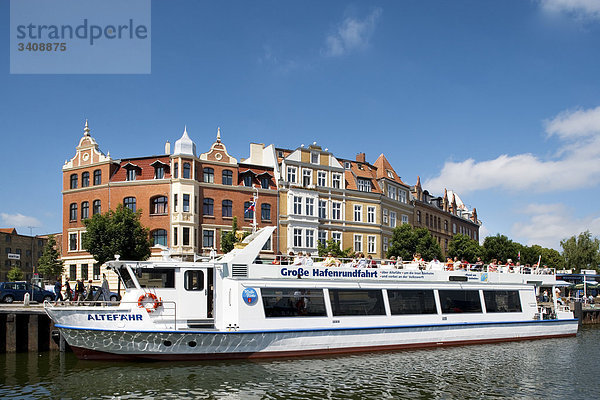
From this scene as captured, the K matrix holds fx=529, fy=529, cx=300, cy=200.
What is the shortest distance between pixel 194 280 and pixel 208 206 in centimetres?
2471

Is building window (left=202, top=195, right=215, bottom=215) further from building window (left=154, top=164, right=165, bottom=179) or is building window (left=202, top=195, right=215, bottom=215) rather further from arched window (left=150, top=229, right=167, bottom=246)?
building window (left=154, top=164, right=165, bottom=179)

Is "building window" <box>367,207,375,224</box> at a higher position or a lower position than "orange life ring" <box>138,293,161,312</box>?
higher

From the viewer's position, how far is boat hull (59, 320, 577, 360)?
59.2 ft

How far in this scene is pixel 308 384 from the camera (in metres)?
15.9

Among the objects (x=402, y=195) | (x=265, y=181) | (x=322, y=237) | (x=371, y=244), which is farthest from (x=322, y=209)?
(x=402, y=195)

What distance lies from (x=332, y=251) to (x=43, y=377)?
93.9 ft

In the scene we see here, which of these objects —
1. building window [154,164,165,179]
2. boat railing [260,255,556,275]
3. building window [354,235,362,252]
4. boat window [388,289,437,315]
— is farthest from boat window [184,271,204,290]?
building window [354,235,362,252]

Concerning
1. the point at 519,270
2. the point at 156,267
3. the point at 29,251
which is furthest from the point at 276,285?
the point at 29,251

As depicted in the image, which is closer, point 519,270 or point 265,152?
point 519,270

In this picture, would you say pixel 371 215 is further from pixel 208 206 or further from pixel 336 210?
pixel 208 206

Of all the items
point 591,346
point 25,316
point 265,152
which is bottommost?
point 591,346

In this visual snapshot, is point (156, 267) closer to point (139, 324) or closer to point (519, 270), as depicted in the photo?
point (139, 324)

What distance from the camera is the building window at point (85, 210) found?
144 feet

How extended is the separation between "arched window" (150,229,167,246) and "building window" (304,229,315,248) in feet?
40.7
